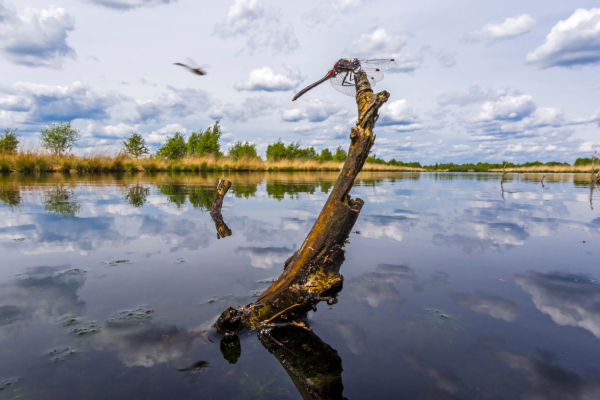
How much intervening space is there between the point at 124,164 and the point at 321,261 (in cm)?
3787

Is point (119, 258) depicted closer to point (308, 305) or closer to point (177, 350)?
point (177, 350)

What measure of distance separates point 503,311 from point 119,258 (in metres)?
5.38

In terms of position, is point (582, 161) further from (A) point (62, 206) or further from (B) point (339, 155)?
(A) point (62, 206)

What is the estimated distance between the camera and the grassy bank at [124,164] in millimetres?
28609

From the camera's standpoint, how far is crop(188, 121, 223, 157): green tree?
4791cm

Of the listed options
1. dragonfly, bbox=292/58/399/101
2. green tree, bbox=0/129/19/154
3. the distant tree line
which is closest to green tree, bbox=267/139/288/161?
the distant tree line

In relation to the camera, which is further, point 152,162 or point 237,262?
point 152,162

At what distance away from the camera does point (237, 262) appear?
5.52 m

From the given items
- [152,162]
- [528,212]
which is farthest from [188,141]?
[528,212]

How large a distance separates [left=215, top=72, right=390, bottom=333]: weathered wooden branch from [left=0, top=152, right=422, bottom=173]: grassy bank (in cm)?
3216

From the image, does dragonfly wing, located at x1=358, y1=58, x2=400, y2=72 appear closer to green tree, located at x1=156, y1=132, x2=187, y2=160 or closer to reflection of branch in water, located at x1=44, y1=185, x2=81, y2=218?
reflection of branch in water, located at x1=44, y1=185, x2=81, y2=218

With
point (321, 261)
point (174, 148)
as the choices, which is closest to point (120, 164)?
point (174, 148)

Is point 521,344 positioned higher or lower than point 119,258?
lower

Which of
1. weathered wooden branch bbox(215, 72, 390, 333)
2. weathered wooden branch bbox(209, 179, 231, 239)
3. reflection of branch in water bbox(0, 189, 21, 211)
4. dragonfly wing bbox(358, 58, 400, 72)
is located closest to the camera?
weathered wooden branch bbox(215, 72, 390, 333)
